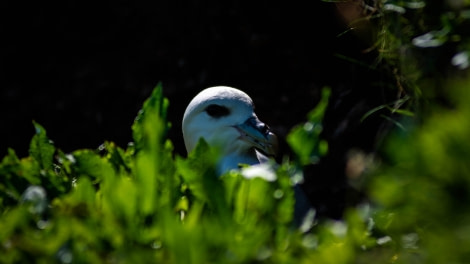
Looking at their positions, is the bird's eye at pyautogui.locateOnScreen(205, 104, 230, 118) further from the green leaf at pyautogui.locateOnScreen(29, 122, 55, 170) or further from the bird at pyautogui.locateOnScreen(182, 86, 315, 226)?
the green leaf at pyautogui.locateOnScreen(29, 122, 55, 170)

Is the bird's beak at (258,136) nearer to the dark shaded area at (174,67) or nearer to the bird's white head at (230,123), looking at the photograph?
the bird's white head at (230,123)

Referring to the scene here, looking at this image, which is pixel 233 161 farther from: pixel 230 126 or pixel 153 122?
pixel 153 122

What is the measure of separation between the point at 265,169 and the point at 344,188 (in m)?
4.01

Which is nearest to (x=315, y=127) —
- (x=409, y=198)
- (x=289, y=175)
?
(x=289, y=175)

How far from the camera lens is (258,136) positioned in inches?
174

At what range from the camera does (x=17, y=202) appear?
270cm

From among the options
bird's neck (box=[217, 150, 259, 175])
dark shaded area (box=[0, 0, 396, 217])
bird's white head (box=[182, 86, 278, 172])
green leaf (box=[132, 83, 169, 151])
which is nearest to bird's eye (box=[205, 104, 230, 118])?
bird's white head (box=[182, 86, 278, 172])

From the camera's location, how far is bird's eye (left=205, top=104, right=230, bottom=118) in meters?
4.52

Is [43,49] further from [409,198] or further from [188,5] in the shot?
[409,198]

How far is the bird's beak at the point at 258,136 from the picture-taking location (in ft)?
14.3

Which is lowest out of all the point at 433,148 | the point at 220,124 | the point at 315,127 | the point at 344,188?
the point at 344,188

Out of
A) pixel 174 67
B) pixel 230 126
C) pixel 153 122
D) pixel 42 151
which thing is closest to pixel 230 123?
pixel 230 126

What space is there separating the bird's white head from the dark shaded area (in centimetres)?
122

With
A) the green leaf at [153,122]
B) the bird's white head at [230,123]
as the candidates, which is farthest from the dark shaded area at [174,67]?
the green leaf at [153,122]
